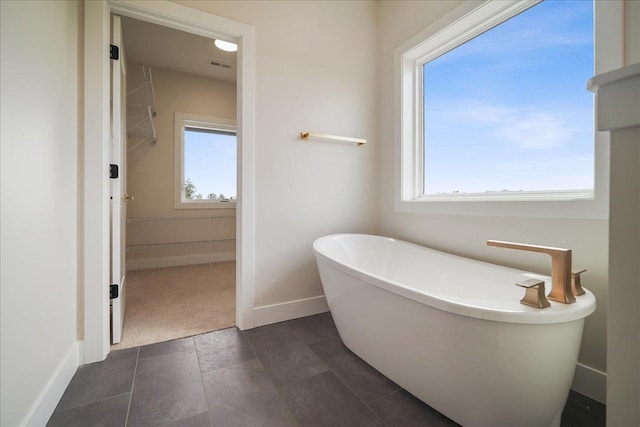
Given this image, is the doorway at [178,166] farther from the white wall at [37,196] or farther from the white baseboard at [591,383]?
the white baseboard at [591,383]

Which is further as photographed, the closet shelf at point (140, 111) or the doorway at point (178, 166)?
the closet shelf at point (140, 111)

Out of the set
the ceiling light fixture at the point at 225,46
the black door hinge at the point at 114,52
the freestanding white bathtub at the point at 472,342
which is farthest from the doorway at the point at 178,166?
the freestanding white bathtub at the point at 472,342

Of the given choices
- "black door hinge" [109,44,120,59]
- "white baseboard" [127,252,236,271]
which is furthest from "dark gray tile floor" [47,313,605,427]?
"white baseboard" [127,252,236,271]

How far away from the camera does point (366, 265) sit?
80.0 inches

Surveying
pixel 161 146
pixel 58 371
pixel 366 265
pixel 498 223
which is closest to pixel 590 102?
pixel 498 223

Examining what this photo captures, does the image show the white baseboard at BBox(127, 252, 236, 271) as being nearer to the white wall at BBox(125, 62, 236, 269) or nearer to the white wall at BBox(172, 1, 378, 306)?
the white wall at BBox(125, 62, 236, 269)

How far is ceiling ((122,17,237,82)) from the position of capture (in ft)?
9.04

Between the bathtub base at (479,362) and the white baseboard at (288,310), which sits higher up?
the bathtub base at (479,362)

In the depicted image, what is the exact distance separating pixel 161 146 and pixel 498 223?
3.83 metres

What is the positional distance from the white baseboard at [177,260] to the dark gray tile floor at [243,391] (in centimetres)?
225

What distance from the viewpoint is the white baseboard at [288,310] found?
76.1 inches

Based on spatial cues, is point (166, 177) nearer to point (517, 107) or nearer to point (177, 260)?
point (177, 260)

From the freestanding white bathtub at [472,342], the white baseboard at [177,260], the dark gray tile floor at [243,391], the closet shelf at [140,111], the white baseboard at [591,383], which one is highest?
the closet shelf at [140,111]

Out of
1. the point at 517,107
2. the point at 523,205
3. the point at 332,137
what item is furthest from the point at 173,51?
the point at 523,205
